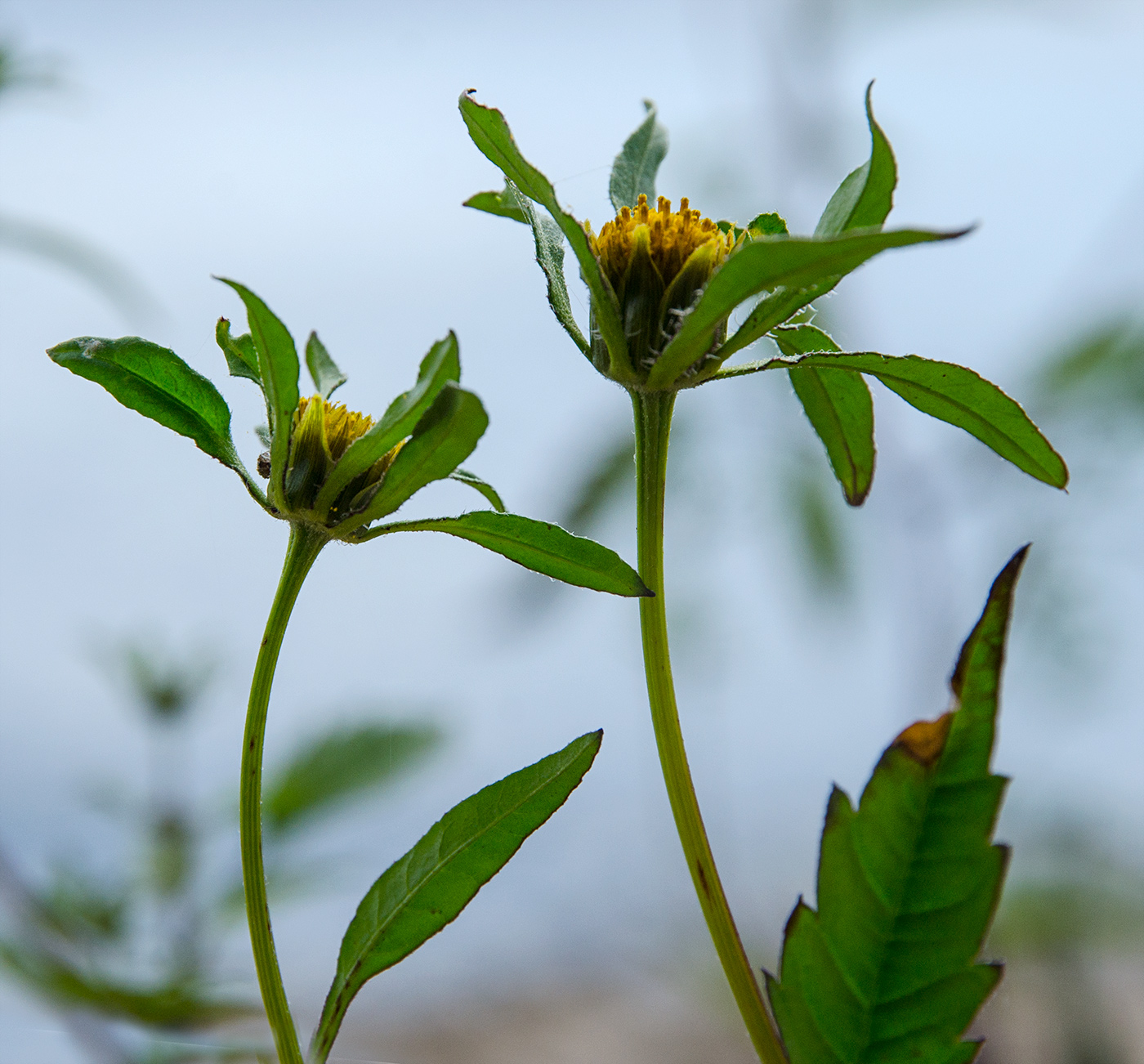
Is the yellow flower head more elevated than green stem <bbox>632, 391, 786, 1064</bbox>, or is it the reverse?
the yellow flower head

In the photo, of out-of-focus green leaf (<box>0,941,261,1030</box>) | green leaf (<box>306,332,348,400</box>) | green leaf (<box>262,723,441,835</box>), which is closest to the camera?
green leaf (<box>306,332,348,400</box>)

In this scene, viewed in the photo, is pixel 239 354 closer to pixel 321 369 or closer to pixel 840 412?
pixel 321 369

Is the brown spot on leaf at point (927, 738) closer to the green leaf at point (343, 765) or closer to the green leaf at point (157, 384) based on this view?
the green leaf at point (157, 384)

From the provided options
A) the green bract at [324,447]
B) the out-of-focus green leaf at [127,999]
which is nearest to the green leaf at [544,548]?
the green bract at [324,447]

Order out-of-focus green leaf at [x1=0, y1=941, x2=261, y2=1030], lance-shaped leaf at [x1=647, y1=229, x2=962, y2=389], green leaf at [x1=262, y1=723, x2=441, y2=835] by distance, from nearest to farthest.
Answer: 1. lance-shaped leaf at [x1=647, y1=229, x2=962, y2=389]
2. out-of-focus green leaf at [x1=0, y1=941, x2=261, y2=1030]
3. green leaf at [x1=262, y1=723, x2=441, y2=835]

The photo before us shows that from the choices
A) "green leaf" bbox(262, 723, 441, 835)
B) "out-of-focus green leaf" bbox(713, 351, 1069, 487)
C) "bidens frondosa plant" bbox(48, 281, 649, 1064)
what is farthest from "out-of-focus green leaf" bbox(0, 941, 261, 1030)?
"out-of-focus green leaf" bbox(713, 351, 1069, 487)

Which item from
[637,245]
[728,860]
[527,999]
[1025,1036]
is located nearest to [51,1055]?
[637,245]

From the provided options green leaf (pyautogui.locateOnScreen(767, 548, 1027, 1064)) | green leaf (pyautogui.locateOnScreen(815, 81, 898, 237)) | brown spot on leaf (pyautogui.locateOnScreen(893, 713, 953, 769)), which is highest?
green leaf (pyautogui.locateOnScreen(815, 81, 898, 237))

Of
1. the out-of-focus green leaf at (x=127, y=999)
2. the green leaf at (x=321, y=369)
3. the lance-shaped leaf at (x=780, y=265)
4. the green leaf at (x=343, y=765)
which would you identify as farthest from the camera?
the green leaf at (x=343, y=765)

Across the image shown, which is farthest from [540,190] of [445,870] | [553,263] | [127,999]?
[127,999]

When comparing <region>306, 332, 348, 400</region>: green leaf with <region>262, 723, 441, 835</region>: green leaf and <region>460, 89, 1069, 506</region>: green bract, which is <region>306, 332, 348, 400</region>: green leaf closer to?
<region>460, 89, 1069, 506</region>: green bract
